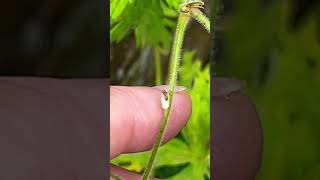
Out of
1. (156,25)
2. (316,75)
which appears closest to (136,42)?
(156,25)

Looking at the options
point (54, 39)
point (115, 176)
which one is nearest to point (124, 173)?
point (115, 176)

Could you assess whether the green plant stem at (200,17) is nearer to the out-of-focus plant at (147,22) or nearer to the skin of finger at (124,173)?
the out-of-focus plant at (147,22)

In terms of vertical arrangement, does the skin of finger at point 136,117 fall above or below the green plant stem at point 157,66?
below

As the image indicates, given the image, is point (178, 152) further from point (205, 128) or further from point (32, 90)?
point (32, 90)

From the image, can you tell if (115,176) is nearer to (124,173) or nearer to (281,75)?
(124,173)

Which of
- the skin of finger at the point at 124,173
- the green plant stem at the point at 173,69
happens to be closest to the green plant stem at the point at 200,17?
the green plant stem at the point at 173,69

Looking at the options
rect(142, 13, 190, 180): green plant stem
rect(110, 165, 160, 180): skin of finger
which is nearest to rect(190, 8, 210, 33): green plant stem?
rect(142, 13, 190, 180): green plant stem
